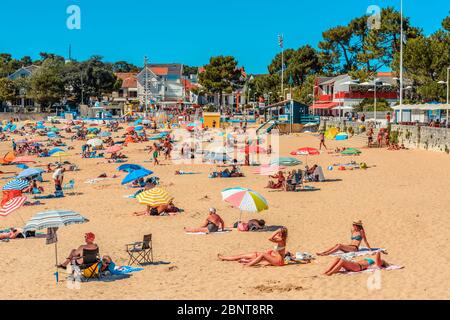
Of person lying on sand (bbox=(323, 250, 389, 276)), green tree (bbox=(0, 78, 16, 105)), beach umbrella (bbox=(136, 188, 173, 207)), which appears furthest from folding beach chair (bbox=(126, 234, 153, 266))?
green tree (bbox=(0, 78, 16, 105))

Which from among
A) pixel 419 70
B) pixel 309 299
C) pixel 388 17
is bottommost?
pixel 309 299

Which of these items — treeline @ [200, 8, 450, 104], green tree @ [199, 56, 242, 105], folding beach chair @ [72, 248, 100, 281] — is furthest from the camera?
green tree @ [199, 56, 242, 105]

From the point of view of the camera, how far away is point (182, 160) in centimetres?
3156

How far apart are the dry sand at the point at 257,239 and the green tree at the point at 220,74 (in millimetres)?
58808

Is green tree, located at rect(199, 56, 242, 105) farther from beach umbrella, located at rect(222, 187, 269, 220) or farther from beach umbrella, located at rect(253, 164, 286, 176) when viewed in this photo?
beach umbrella, located at rect(222, 187, 269, 220)

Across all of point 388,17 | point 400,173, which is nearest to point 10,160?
point 400,173

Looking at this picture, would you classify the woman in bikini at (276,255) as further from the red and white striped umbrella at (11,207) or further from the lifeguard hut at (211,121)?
the lifeguard hut at (211,121)

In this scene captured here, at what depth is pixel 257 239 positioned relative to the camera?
44.9ft

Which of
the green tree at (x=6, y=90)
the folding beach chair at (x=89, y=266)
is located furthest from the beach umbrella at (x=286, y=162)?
the green tree at (x=6, y=90)

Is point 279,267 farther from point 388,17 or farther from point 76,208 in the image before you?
point 388,17

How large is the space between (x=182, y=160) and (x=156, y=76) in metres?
70.1

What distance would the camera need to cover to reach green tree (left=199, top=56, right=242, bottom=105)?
270 ft

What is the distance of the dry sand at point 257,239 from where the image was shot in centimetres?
988

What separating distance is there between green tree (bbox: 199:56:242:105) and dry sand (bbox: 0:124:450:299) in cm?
5881
